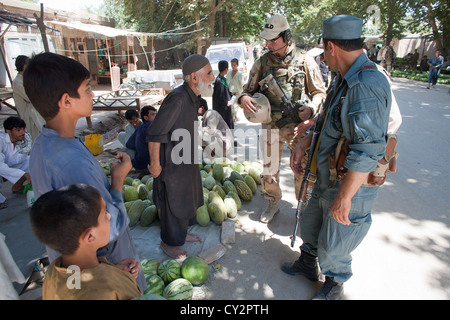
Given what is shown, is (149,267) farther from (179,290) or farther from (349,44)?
(349,44)

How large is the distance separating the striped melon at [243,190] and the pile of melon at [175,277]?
162 cm

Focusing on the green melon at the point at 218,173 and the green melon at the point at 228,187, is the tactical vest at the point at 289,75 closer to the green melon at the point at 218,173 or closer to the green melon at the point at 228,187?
the green melon at the point at 228,187

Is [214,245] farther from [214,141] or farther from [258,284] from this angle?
[214,141]

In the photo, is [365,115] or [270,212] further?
[270,212]

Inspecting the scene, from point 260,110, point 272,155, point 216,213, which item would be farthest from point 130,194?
point 260,110

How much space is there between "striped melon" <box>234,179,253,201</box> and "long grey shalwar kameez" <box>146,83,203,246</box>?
1304 millimetres

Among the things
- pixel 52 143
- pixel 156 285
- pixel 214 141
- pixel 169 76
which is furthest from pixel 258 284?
pixel 169 76

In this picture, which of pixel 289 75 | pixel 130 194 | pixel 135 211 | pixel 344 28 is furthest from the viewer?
pixel 130 194

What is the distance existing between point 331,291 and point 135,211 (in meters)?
2.57

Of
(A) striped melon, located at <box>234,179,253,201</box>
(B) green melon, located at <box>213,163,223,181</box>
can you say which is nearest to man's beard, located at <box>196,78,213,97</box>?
(A) striped melon, located at <box>234,179,253,201</box>

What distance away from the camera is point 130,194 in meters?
4.12

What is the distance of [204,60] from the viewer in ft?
9.44

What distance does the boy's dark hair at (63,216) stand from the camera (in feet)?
3.92

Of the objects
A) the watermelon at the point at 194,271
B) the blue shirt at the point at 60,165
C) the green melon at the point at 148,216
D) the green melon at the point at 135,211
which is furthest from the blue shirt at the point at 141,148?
the blue shirt at the point at 60,165
